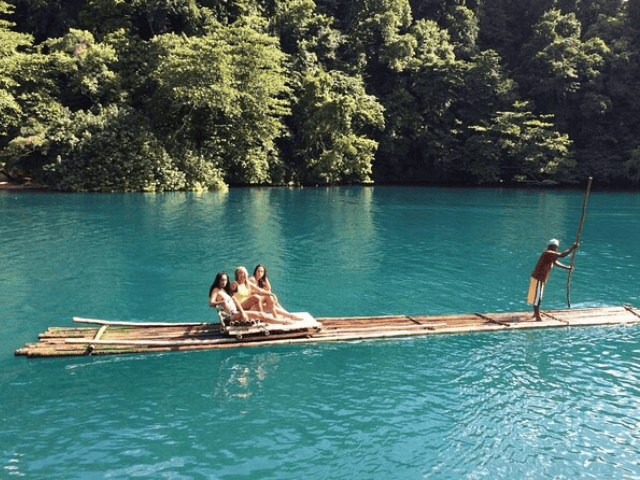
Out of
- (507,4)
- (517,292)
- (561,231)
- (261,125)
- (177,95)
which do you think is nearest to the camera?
(517,292)

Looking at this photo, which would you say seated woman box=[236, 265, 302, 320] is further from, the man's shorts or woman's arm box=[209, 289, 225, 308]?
the man's shorts

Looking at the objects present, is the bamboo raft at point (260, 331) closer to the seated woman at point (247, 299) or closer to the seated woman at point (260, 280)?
the seated woman at point (247, 299)

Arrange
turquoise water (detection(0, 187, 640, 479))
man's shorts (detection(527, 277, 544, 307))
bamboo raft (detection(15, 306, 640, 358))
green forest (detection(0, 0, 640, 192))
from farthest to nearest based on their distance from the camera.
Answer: green forest (detection(0, 0, 640, 192)) < man's shorts (detection(527, 277, 544, 307)) < bamboo raft (detection(15, 306, 640, 358)) < turquoise water (detection(0, 187, 640, 479))

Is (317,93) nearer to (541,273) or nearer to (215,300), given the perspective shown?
(541,273)

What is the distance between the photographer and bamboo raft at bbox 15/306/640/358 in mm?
12344

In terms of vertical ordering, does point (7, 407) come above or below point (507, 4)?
below

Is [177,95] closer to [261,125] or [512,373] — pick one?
[261,125]

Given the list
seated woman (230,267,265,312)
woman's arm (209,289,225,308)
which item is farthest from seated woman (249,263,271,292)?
woman's arm (209,289,225,308)

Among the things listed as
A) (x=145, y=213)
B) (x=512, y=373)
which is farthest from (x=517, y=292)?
(x=145, y=213)

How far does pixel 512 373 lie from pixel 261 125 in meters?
47.5

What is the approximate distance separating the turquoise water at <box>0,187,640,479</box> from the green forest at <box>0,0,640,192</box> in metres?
28.1

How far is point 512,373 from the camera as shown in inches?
488

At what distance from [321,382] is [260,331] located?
2192 millimetres

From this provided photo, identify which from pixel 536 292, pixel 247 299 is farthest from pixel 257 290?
pixel 536 292
